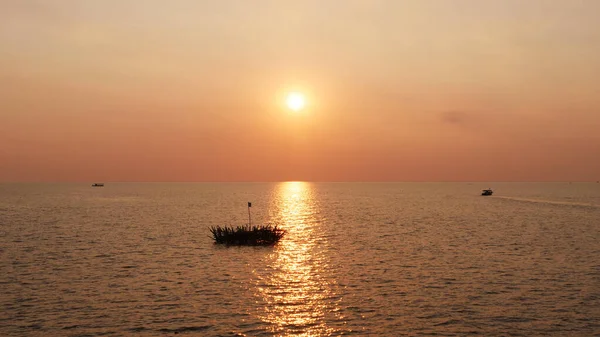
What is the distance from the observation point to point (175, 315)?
31.4 m

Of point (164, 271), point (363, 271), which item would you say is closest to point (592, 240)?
point (363, 271)

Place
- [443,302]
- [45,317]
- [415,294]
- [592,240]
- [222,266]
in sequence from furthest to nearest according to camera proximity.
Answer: [592,240] < [222,266] < [415,294] < [443,302] < [45,317]

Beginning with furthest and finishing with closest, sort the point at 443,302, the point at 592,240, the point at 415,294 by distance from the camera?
the point at 592,240
the point at 415,294
the point at 443,302

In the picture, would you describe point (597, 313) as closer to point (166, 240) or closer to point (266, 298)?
point (266, 298)

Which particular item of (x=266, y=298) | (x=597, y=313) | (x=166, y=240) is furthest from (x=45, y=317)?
(x=166, y=240)

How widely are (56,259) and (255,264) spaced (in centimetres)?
2193

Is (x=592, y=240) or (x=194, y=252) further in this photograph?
(x=592, y=240)

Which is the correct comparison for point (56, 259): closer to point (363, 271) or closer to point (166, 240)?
point (166, 240)

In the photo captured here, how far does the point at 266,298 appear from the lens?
118 ft

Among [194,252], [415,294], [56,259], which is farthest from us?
[194,252]

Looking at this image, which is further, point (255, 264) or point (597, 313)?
point (255, 264)

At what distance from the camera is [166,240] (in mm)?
72562

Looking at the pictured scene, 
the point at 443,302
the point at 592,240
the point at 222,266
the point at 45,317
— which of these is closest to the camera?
the point at 45,317

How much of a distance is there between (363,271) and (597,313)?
790 inches
